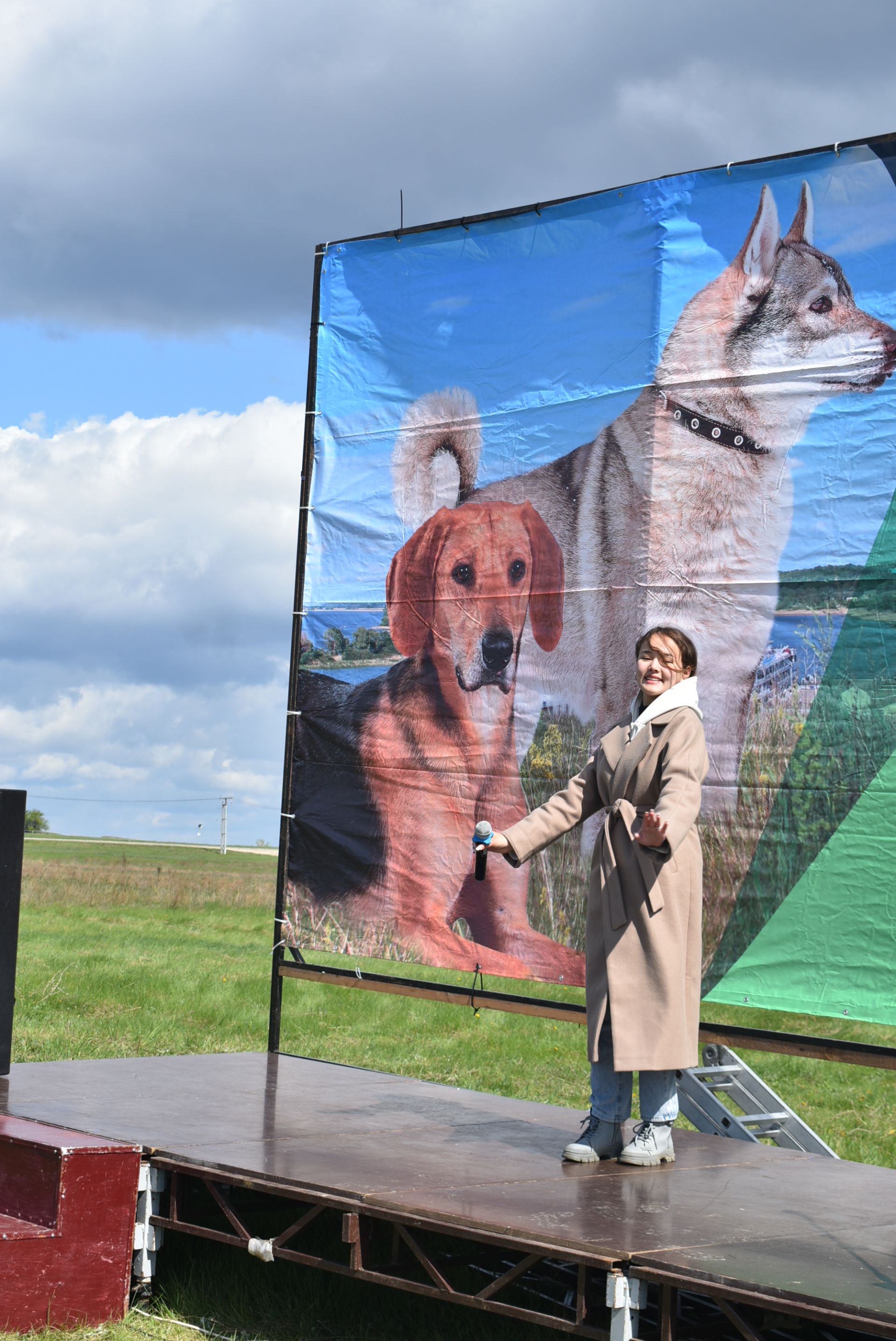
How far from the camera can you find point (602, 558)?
6.32m

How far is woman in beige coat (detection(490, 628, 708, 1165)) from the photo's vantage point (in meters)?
4.45

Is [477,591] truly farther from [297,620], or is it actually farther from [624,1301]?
[624,1301]

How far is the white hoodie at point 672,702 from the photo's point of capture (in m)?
4.61

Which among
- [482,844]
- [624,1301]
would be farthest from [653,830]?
[624,1301]

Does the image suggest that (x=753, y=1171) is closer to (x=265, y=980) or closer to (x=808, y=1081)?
(x=808, y=1081)

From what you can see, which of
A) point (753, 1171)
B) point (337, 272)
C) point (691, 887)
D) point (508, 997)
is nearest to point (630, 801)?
point (691, 887)

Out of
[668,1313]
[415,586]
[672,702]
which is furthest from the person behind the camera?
[415,586]

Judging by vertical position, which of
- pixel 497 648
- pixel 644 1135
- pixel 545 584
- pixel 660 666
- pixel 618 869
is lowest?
pixel 644 1135

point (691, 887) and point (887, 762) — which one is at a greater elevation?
point (887, 762)

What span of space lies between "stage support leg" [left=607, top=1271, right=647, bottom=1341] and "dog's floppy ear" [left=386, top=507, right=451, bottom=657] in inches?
155

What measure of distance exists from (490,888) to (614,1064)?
225 cm

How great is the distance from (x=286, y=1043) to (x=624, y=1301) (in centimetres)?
844

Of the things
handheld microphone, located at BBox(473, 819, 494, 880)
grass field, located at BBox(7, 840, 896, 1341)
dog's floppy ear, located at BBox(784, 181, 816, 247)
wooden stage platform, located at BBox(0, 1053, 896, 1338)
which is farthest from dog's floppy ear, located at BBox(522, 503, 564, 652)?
handheld microphone, located at BBox(473, 819, 494, 880)

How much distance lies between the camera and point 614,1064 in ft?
14.6
